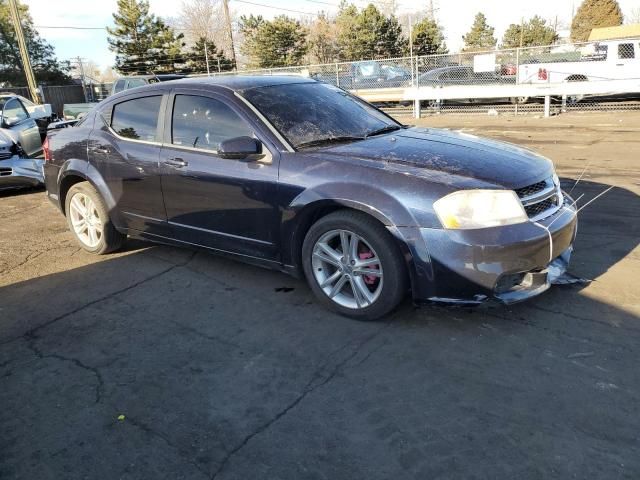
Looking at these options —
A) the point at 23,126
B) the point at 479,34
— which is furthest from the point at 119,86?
the point at 479,34

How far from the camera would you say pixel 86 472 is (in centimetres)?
245

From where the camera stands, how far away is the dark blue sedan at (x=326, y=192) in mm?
3332

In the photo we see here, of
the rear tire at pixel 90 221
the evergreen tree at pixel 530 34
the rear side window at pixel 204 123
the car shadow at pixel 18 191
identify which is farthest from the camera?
the evergreen tree at pixel 530 34

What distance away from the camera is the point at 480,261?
326 cm

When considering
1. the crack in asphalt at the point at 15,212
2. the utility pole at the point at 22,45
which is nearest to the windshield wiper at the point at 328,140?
the crack in asphalt at the point at 15,212

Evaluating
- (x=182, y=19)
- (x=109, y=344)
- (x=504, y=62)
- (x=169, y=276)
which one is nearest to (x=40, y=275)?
(x=169, y=276)

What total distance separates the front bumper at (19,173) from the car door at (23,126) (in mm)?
401

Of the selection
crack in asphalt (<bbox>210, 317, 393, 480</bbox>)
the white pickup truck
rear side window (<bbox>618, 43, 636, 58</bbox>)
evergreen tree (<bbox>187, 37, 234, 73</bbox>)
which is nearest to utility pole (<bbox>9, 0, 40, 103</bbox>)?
evergreen tree (<bbox>187, 37, 234, 73</bbox>)

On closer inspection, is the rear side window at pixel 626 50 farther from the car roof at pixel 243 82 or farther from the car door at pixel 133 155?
the car door at pixel 133 155

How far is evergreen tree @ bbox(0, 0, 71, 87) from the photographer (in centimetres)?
3925

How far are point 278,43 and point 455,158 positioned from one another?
40603 mm

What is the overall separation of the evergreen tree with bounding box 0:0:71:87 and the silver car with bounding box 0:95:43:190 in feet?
114

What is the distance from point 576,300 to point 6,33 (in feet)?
150

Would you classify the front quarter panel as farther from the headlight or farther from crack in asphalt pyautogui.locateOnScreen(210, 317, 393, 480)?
crack in asphalt pyautogui.locateOnScreen(210, 317, 393, 480)
